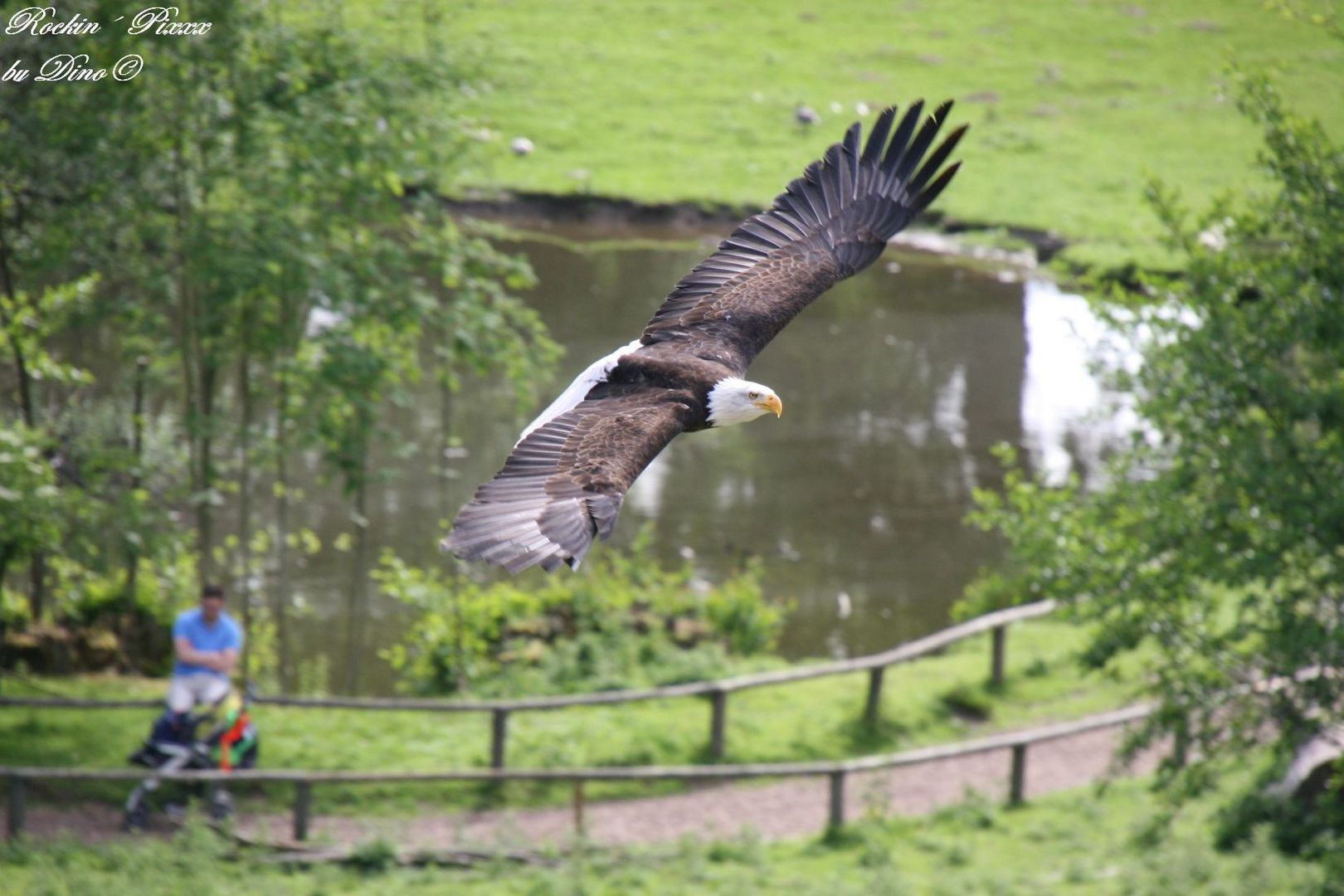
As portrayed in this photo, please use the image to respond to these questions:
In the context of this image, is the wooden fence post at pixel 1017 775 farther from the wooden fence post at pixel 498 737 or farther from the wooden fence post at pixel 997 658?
the wooden fence post at pixel 498 737

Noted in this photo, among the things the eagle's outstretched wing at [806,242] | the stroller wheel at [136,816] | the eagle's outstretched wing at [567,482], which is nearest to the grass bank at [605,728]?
the stroller wheel at [136,816]

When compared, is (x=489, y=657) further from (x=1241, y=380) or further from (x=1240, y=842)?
(x=1241, y=380)

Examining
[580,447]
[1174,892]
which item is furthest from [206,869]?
[1174,892]

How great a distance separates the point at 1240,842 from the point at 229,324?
8803 millimetres

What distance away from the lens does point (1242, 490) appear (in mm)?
8711

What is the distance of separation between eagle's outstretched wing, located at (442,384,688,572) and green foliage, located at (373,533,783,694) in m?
6.68

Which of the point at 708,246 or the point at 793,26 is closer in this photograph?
the point at 708,246

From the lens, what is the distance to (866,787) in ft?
40.9

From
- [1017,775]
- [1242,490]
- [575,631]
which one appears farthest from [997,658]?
[1242,490]

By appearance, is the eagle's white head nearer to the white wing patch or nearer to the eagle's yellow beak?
the eagle's yellow beak

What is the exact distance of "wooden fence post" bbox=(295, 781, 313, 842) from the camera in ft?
35.2

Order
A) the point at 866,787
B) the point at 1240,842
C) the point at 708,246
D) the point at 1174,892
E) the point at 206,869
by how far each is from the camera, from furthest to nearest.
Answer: the point at 708,246, the point at 866,787, the point at 1240,842, the point at 1174,892, the point at 206,869

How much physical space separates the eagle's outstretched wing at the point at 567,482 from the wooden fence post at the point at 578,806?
5171 millimetres

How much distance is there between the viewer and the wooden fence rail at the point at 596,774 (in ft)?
33.7
